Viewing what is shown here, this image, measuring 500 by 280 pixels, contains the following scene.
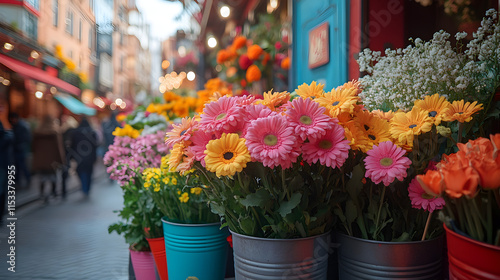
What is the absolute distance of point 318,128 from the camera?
974mm

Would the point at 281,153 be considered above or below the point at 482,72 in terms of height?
below

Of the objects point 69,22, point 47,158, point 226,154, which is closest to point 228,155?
point 226,154

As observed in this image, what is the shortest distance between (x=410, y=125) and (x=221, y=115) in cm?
60

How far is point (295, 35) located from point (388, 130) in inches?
90.6

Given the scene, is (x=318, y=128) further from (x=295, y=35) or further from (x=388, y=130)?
(x=295, y=35)

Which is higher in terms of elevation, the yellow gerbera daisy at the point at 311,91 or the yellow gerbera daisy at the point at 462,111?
the yellow gerbera daisy at the point at 311,91

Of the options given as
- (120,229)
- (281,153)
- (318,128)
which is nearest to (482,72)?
(318,128)

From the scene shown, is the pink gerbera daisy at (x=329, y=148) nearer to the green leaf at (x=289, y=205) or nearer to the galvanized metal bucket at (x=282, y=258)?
the green leaf at (x=289, y=205)

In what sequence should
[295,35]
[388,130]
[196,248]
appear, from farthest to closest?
[295,35]
[196,248]
[388,130]

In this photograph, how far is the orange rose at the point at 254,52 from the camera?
3.46 m

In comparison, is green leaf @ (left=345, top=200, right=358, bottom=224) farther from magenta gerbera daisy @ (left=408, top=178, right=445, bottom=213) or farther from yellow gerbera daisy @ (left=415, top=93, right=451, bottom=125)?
yellow gerbera daisy @ (left=415, top=93, right=451, bottom=125)

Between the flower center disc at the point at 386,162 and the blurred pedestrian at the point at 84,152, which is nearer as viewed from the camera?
the flower center disc at the point at 386,162

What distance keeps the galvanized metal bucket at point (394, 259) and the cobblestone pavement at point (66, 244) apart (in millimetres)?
2186

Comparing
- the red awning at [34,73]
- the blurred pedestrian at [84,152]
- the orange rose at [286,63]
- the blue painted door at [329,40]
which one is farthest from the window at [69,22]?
the blue painted door at [329,40]
